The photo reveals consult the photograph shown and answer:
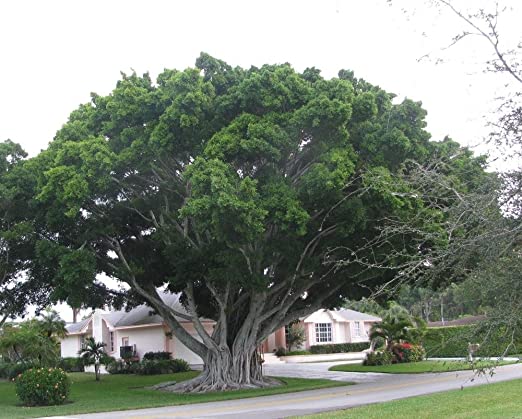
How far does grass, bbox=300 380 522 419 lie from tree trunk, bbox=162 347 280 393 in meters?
8.82

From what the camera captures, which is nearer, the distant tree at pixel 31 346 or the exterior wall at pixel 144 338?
the distant tree at pixel 31 346

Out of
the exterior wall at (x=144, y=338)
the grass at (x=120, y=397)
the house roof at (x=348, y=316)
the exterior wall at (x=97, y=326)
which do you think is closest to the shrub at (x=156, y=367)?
the exterior wall at (x=144, y=338)

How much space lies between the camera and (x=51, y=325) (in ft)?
143

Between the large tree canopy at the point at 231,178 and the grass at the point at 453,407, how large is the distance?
12.4ft

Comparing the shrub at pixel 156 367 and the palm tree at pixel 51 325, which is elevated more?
the palm tree at pixel 51 325

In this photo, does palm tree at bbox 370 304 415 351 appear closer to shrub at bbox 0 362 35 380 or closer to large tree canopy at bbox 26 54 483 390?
large tree canopy at bbox 26 54 483 390

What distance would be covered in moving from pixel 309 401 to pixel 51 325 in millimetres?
29153

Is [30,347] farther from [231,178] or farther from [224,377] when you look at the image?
[231,178]

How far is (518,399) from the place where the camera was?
601 inches

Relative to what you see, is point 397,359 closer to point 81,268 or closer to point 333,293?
point 333,293

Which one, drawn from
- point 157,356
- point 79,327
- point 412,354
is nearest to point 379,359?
point 412,354

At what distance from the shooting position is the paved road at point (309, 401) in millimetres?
16969

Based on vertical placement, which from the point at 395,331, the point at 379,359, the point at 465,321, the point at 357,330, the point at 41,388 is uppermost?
the point at 465,321

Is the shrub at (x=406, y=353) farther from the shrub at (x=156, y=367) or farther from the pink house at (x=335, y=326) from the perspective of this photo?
the shrub at (x=156, y=367)
